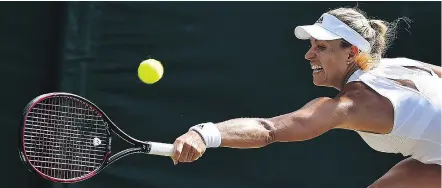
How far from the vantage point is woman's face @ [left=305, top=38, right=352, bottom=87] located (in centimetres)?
315

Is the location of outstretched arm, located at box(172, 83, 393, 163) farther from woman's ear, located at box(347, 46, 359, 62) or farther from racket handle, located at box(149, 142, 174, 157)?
woman's ear, located at box(347, 46, 359, 62)

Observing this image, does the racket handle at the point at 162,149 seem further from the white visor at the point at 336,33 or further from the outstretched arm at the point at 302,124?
the white visor at the point at 336,33

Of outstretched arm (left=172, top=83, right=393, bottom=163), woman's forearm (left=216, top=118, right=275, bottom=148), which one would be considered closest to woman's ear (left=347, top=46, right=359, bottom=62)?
outstretched arm (left=172, top=83, right=393, bottom=163)

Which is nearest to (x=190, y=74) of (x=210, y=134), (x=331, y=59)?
(x=331, y=59)

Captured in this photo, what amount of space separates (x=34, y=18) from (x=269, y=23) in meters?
1.06

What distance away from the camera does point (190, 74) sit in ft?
13.7

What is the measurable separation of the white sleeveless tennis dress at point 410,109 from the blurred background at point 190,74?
3.26 ft

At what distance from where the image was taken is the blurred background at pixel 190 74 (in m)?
4.06

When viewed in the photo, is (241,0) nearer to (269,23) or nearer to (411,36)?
(269,23)

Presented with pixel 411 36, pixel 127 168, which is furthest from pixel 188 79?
pixel 411 36

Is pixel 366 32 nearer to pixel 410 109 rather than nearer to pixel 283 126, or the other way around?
pixel 410 109

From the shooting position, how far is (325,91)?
423 cm

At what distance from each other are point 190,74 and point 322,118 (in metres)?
1.44

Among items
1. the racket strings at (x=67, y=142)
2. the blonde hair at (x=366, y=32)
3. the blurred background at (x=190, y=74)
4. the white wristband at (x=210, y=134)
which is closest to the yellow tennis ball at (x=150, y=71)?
the racket strings at (x=67, y=142)
